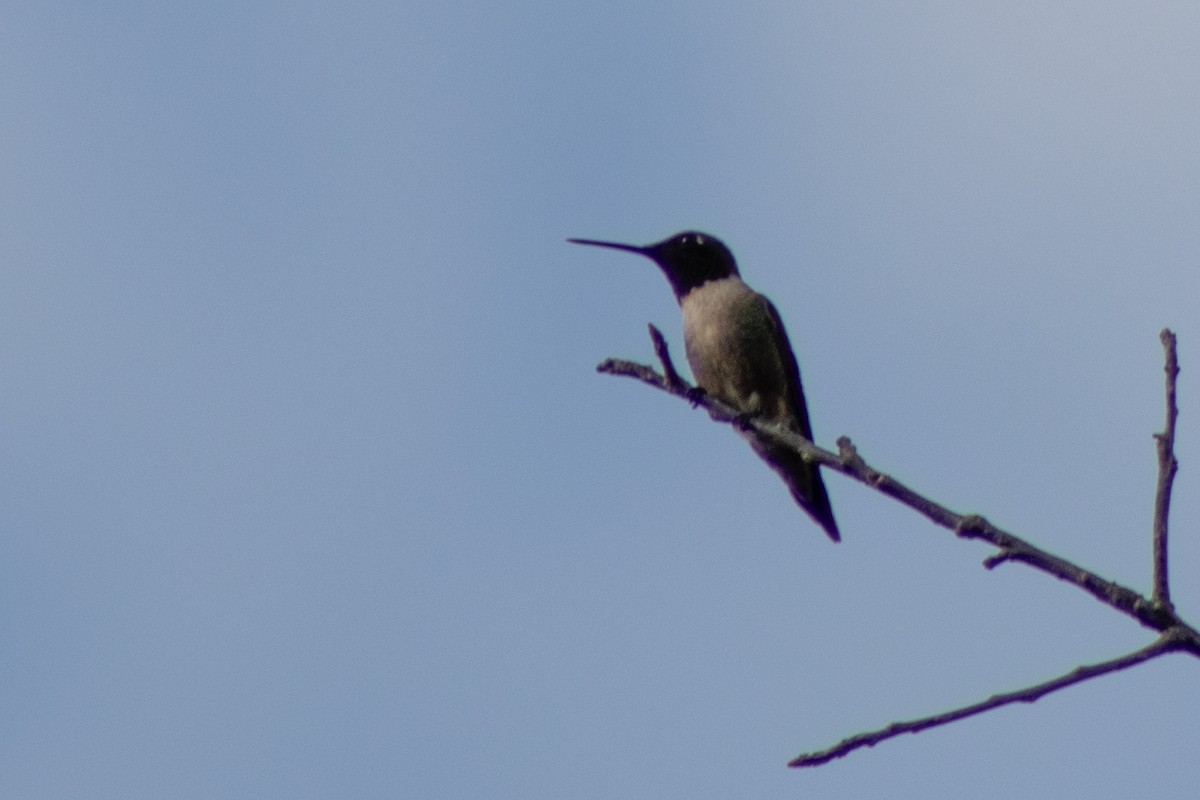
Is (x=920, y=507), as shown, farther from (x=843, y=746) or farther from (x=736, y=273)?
(x=736, y=273)

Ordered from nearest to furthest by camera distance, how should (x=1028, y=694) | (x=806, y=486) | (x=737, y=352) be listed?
A: (x=1028, y=694)
(x=737, y=352)
(x=806, y=486)

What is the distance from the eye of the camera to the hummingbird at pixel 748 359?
325 inches

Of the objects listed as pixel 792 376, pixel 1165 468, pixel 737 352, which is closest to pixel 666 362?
pixel 1165 468

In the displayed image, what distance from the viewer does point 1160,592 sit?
7.72 ft

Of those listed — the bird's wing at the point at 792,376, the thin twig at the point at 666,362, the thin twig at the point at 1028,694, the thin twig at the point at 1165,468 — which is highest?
the bird's wing at the point at 792,376

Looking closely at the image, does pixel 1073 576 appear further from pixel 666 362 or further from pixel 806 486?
pixel 806 486

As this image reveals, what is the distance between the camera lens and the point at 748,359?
830 centimetres

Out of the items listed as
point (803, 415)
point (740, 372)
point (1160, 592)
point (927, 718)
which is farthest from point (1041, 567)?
point (803, 415)

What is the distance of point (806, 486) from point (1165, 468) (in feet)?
19.7

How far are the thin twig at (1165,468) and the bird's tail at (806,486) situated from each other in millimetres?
5819

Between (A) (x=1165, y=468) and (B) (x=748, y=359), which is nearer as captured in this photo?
(A) (x=1165, y=468)

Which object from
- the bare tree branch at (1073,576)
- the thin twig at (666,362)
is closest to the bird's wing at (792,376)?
the thin twig at (666,362)

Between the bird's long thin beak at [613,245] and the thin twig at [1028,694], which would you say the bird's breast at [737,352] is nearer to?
the bird's long thin beak at [613,245]

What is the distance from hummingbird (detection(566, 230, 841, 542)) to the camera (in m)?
8.27
